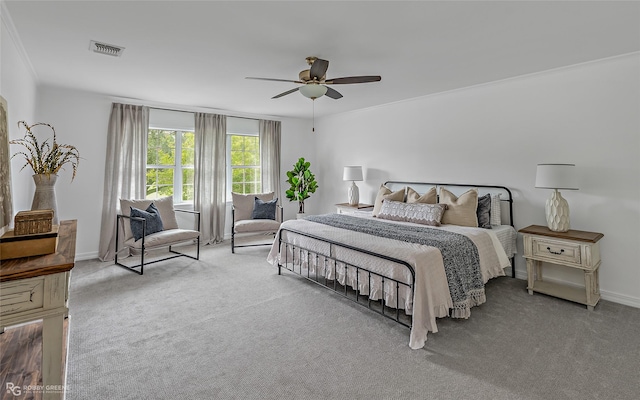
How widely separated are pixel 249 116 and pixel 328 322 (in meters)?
4.62

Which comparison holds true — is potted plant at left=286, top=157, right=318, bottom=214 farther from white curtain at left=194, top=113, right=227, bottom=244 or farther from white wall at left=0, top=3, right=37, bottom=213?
white wall at left=0, top=3, right=37, bottom=213

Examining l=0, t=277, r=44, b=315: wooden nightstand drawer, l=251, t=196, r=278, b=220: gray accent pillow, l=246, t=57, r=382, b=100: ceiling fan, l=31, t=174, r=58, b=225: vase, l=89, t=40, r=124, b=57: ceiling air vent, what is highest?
l=89, t=40, r=124, b=57: ceiling air vent

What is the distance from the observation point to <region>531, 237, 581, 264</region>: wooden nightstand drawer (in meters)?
2.94

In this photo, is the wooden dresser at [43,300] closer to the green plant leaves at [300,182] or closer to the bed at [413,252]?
the bed at [413,252]

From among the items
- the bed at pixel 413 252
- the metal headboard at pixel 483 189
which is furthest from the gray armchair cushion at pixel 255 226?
the metal headboard at pixel 483 189

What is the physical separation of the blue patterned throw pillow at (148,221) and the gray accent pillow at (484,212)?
4.32 meters

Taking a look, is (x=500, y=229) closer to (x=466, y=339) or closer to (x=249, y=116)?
(x=466, y=339)

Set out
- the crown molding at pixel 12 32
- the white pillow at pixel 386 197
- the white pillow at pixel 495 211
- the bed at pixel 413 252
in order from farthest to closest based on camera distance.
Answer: the white pillow at pixel 386 197 < the white pillow at pixel 495 211 < the bed at pixel 413 252 < the crown molding at pixel 12 32

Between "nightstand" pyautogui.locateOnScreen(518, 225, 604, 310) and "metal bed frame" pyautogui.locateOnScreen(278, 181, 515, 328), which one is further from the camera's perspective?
"nightstand" pyautogui.locateOnScreen(518, 225, 604, 310)

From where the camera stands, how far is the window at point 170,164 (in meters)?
5.20

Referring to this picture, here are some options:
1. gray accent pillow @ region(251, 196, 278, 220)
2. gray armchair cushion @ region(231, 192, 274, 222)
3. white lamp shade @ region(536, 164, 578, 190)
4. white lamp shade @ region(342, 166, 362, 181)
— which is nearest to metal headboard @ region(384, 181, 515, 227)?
white lamp shade @ region(536, 164, 578, 190)

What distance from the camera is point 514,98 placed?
378 centimetres

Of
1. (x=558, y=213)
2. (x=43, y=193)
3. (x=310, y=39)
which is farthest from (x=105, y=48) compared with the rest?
(x=558, y=213)

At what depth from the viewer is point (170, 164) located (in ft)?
17.7
